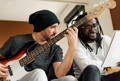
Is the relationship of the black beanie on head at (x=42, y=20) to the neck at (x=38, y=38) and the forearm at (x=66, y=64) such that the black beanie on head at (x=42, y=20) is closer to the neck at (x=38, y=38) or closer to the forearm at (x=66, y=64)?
the neck at (x=38, y=38)

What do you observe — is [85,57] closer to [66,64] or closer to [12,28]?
[66,64]

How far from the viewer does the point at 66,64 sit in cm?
131

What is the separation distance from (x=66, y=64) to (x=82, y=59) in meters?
0.14

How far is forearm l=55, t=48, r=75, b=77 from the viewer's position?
1.28 meters

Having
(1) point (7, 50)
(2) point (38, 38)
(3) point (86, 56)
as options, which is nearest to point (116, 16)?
(3) point (86, 56)

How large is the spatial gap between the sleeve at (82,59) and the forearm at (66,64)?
3.9 inches

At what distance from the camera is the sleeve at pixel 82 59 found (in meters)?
1.37

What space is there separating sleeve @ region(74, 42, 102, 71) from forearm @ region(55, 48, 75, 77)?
100 millimetres

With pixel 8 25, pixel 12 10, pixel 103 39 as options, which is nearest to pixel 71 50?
pixel 103 39

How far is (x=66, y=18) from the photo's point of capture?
11.2ft

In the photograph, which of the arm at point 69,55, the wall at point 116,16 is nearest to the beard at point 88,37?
the arm at point 69,55

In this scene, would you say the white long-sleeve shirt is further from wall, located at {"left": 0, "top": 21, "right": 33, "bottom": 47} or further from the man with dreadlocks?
wall, located at {"left": 0, "top": 21, "right": 33, "bottom": 47}

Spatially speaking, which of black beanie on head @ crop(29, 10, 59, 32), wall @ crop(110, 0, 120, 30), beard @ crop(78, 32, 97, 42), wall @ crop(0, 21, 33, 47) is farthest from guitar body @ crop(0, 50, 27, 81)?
wall @ crop(0, 21, 33, 47)

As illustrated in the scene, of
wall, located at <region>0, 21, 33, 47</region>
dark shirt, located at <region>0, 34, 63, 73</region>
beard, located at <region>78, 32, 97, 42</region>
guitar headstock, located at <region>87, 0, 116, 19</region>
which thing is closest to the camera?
guitar headstock, located at <region>87, 0, 116, 19</region>
